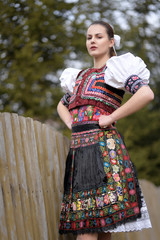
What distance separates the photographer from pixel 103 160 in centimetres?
231

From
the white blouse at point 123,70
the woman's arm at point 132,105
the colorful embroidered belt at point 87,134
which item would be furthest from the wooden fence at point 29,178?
the white blouse at point 123,70

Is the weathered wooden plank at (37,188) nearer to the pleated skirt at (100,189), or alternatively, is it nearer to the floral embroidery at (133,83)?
the pleated skirt at (100,189)

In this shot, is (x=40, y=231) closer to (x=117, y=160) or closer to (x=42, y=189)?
(x=42, y=189)

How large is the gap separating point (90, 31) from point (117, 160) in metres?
0.96

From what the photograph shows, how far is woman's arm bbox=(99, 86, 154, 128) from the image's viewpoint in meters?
2.27

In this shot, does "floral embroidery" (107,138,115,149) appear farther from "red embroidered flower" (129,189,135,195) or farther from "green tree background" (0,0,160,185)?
"green tree background" (0,0,160,185)

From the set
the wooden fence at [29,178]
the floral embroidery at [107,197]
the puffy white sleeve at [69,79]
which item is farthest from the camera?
the puffy white sleeve at [69,79]

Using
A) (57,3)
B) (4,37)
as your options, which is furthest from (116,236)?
(57,3)

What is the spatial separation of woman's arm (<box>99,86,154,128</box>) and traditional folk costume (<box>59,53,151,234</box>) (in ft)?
0.17

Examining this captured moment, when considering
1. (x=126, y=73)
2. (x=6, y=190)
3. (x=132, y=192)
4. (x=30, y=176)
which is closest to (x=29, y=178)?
(x=30, y=176)

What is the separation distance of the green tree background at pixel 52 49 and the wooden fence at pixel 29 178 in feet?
5.82

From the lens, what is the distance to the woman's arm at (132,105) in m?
2.27

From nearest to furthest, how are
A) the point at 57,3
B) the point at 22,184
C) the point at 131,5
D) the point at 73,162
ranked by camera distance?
1. the point at 22,184
2. the point at 73,162
3. the point at 57,3
4. the point at 131,5

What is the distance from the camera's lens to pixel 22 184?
2.27 meters
